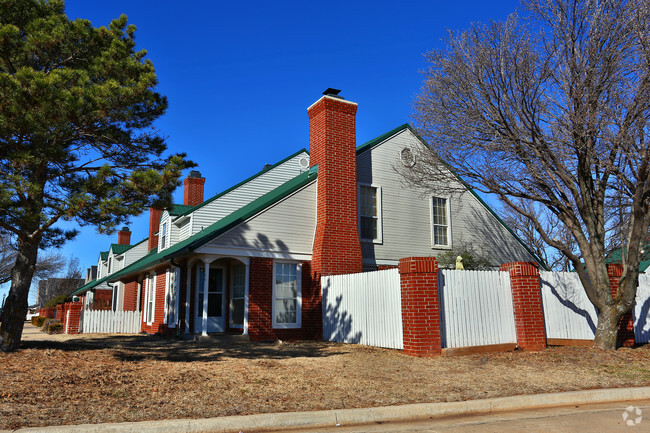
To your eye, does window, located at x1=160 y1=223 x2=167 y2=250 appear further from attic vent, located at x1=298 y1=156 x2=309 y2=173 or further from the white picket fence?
attic vent, located at x1=298 y1=156 x2=309 y2=173

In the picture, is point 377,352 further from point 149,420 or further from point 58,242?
point 58,242

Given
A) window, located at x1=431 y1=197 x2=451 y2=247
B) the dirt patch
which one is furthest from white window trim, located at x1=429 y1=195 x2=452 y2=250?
the dirt patch

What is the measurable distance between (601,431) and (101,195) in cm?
901

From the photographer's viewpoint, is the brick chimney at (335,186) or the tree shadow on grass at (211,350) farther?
the brick chimney at (335,186)

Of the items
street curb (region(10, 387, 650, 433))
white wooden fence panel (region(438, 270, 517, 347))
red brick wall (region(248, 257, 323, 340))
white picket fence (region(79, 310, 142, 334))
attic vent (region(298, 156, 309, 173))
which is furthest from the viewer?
attic vent (region(298, 156, 309, 173))

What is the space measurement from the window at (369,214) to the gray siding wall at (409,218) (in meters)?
0.21

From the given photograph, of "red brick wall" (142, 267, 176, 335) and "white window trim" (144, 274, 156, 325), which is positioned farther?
"white window trim" (144, 274, 156, 325)

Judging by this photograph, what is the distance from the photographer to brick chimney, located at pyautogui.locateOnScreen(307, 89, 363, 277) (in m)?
15.4

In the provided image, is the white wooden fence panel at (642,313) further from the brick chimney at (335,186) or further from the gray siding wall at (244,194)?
the gray siding wall at (244,194)

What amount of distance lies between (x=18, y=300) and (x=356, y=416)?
A: 7.84 metres

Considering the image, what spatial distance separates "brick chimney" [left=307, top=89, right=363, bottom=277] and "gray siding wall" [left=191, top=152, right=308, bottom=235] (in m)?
4.72

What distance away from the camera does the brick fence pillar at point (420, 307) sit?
10.7 m

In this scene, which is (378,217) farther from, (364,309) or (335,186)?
(364,309)

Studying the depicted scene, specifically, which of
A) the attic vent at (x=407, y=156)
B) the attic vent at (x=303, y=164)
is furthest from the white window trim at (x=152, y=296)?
the attic vent at (x=407, y=156)
